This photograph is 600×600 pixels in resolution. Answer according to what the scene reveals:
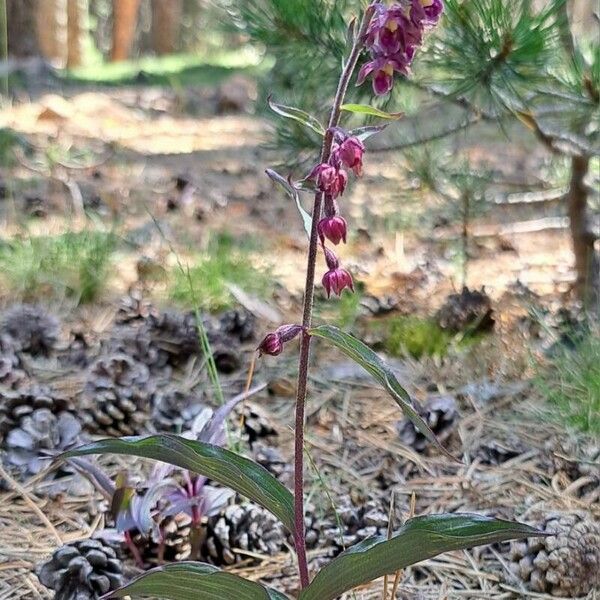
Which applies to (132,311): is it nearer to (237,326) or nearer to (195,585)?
(237,326)

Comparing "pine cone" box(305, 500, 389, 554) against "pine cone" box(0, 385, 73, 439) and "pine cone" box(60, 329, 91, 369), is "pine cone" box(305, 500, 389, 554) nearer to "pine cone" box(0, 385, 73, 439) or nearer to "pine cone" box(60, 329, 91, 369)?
"pine cone" box(0, 385, 73, 439)

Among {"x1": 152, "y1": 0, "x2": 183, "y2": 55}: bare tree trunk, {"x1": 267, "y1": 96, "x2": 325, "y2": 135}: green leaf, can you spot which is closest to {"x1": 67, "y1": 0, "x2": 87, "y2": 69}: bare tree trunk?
{"x1": 152, "y1": 0, "x2": 183, "y2": 55}: bare tree trunk

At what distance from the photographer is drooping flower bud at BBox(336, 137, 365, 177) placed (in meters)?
0.80

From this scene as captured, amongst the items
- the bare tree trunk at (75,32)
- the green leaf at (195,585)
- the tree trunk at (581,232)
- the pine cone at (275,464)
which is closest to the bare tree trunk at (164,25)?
the bare tree trunk at (75,32)

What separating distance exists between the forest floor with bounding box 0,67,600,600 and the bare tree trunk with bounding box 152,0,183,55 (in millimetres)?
6283

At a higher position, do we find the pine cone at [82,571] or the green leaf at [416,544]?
the green leaf at [416,544]

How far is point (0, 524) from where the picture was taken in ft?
4.20

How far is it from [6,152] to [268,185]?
112 cm

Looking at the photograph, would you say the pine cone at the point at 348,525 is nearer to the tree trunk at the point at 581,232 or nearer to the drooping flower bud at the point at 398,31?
the drooping flower bud at the point at 398,31

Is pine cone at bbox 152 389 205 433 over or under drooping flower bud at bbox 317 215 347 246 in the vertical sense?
under

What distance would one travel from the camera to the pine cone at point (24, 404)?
1.48m

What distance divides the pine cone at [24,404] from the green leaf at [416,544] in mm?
831

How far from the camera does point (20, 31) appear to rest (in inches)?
281

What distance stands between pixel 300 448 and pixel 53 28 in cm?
862
